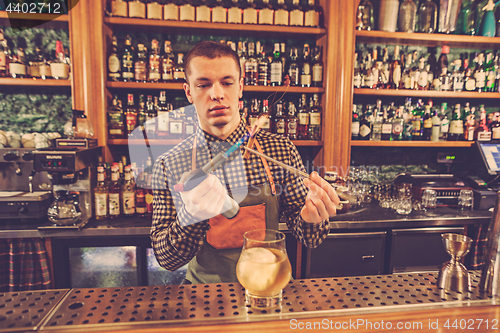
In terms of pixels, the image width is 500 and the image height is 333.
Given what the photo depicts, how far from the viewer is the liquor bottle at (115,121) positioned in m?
2.30

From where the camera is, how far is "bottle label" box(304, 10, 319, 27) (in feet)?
7.83

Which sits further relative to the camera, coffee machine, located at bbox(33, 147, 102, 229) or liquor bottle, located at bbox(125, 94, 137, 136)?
liquor bottle, located at bbox(125, 94, 137, 136)

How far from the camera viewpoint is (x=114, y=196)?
2.12 metres

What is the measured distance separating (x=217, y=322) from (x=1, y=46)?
2888 millimetres

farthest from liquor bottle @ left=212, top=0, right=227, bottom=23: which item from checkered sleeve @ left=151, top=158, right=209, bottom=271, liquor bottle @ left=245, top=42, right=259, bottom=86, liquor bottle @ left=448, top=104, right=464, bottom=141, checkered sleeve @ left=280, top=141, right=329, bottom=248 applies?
liquor bottle @ left=448, top=104, right=464, bottom=141

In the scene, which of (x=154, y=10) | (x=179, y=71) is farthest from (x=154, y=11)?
(x=179, y=71)

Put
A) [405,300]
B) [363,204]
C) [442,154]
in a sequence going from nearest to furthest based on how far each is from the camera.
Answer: [405,300] → [363,204] → [442,154]

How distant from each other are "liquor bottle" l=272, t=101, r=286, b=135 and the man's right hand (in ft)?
5.68

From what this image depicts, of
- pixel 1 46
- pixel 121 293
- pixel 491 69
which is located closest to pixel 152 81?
pixel 1 46

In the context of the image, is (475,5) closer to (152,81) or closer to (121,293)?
(152,81)

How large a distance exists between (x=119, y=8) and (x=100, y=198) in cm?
145

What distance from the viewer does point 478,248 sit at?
2248 mm

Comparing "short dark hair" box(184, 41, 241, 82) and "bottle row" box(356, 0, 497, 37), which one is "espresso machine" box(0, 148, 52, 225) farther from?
"bottle row" box(356, 0, 497, 37)

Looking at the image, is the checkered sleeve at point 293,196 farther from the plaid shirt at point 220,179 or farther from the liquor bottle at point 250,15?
the liquor bottle at point 250,15
